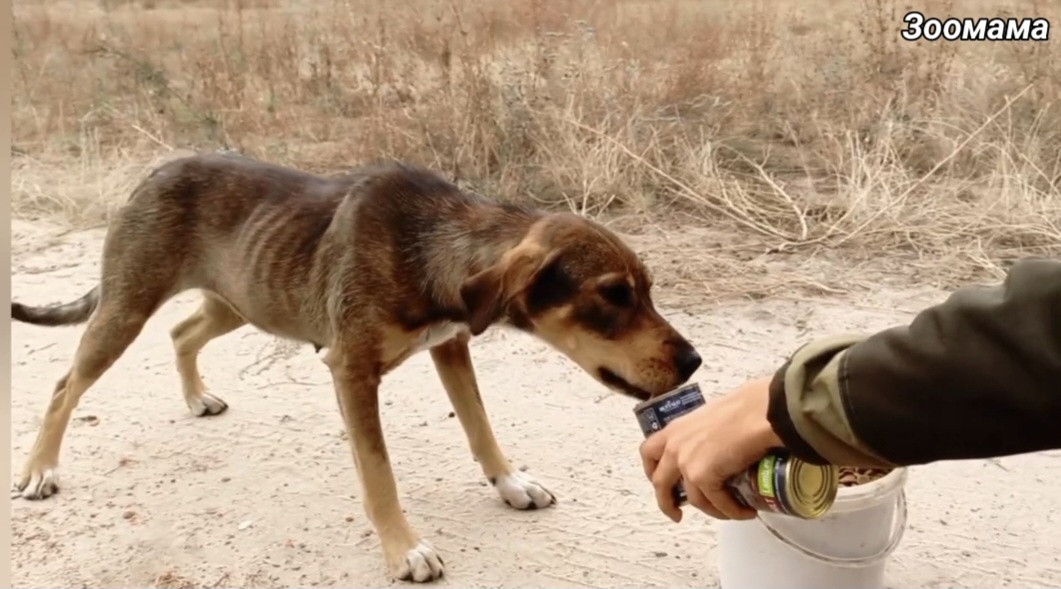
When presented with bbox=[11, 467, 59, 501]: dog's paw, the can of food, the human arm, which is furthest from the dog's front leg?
the human arm

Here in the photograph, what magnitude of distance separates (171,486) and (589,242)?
193 cm

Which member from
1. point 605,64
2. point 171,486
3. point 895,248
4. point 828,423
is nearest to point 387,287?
point 171,486

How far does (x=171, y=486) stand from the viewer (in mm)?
3990

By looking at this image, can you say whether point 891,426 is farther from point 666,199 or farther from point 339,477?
point 666,199

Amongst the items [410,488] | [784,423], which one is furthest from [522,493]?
[784,423]

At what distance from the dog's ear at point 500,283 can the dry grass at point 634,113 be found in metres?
3.08

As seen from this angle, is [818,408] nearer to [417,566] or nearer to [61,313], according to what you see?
[417,566]

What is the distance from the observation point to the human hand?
1565 mm

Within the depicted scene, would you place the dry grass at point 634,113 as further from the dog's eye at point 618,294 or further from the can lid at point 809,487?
the can lid at point 809,487

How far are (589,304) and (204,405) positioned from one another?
2.12 metres

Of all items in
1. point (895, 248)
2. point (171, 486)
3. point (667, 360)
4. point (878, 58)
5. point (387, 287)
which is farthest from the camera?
point (878, 58)

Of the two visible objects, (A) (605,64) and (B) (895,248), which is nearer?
(B) (895,248)

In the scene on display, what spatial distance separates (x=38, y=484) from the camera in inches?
153

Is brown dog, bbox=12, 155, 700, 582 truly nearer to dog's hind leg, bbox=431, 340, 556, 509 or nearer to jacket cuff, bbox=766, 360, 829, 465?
dog's hind leg, bbox=431, 340, 556, 509
